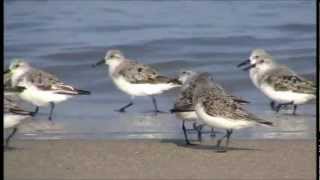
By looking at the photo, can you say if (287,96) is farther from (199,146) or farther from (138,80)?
(199,146)

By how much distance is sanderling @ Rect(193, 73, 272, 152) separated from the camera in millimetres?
7625

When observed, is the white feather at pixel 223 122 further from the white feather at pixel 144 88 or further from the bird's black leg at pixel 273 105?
the white feather at pixel 144 88

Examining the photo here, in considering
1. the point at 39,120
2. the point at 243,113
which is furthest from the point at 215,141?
the point at 39,120

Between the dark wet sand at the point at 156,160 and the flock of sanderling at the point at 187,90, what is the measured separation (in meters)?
0.25

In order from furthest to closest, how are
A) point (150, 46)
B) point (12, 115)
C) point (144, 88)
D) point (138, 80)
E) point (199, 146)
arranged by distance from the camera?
point (150, 46) < point (138, 80) < point (144, 88) < point (199, 146) < point (12, 115)

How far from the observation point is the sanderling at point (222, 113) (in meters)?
7.62

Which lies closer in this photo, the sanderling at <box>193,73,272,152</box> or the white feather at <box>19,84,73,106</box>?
the sanderling at <box>193,73,272,152</box>

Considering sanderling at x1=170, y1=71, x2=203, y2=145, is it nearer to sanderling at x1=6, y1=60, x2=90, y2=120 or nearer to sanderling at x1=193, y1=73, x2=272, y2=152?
sanderling at x1=193, y1=73, x2=272, y2=152

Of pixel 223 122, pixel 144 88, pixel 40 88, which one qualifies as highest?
pixel 223 122

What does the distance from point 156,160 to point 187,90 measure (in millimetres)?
1300

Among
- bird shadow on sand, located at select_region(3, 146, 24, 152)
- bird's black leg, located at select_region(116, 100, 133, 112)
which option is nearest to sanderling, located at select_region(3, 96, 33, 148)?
bird shadow on sand, located at select_region(3, 146, 24, 152)

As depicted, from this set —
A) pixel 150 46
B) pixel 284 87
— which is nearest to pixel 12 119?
pixel 284 87

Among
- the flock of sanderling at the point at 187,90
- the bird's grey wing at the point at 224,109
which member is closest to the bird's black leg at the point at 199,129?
the flock of sanderling at the point at 187,90

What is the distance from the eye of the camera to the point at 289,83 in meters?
10.5
